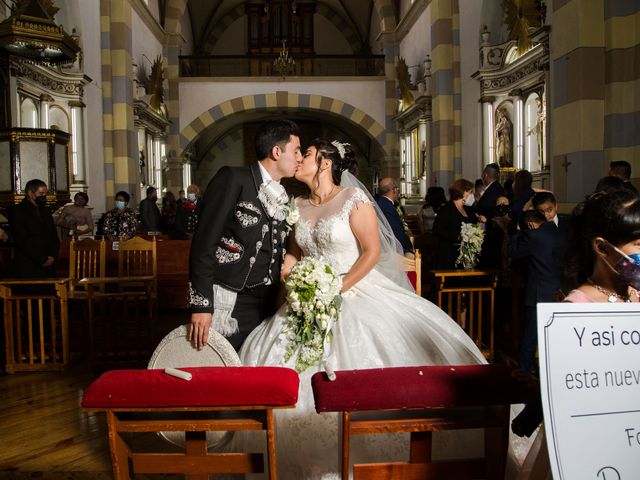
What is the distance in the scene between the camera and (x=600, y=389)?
156 cm

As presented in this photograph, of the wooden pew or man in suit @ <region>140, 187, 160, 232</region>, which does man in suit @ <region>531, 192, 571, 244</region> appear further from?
man in suit @ <region>140, 187, 160, 232</region>

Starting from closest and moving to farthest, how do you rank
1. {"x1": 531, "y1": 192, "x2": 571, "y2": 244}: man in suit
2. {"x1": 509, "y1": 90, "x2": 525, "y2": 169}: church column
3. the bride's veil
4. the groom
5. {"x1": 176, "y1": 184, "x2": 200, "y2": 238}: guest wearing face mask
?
the groom < the bride's veil < {"x1": 531, "y1": 192, "x2": 571, "y2": 244}: man in suit < {"x1": 176, "y1": 184, "x2": 200, "y2": 238}: guest wearing face mask < {"x1": 509, "y1": 90, "x2": 525, "y2": 169}: church column

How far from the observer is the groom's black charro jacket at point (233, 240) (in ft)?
8.61

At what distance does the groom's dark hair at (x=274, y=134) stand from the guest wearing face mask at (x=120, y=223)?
590 cm

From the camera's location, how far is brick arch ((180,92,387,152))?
57.7ft

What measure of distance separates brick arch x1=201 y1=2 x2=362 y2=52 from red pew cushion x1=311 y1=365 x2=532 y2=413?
2093 cm

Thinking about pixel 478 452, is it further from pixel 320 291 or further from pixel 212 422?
pixel 212 422

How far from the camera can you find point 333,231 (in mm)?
3113

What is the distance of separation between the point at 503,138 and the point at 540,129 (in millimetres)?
1601

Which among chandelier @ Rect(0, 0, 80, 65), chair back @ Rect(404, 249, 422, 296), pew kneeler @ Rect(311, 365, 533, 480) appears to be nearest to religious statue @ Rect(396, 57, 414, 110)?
chandelier @ Rect(0, 0, 80, 65)

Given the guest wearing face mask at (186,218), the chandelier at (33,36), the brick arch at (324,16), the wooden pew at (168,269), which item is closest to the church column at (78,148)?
the guest wearing face mask at (186,218)

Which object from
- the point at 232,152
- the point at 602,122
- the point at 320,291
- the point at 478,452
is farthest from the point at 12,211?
the point at 232,152

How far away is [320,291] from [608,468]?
139 cm

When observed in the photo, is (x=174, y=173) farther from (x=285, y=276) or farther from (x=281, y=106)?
(x=285, y=276)
